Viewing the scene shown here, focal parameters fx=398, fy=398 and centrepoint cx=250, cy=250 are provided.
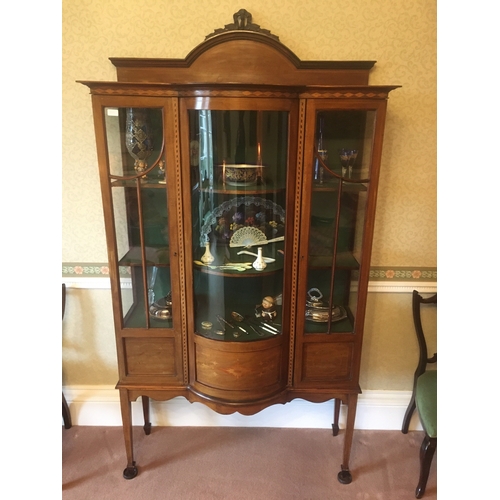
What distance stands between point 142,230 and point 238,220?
0.38 m

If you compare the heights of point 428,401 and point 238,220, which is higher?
point 238,220

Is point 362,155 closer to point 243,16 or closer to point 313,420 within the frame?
point 243,16

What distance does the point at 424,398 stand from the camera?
1.74 metres

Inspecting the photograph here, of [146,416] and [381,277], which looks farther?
[146,416]

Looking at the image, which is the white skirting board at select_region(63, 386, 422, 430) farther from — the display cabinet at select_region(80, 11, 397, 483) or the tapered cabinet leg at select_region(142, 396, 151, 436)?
the display cabinet at select_region(80, 11, 397, 483)

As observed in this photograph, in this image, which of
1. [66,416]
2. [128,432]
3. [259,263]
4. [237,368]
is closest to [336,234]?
[259,263]

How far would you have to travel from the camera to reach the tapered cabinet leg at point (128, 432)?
5.78ft

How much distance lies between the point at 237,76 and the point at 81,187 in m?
0.86

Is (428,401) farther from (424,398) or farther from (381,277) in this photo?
(381,277)

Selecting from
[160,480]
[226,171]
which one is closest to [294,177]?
[226,171]

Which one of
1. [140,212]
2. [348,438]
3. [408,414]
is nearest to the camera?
[140,212]

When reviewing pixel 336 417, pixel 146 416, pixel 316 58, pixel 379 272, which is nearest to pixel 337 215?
pixel 379 272

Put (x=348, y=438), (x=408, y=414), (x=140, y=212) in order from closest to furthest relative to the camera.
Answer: (x=140, y=212)
(x=348, y=438)
(x=408, y=414)

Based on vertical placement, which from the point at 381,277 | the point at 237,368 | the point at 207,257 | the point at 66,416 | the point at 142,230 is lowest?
the point at 66,416
